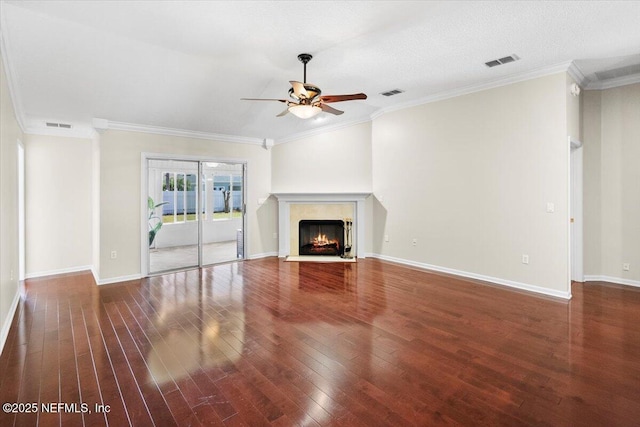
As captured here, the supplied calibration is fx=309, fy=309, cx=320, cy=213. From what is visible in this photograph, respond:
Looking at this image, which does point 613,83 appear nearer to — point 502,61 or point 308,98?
point 502,61

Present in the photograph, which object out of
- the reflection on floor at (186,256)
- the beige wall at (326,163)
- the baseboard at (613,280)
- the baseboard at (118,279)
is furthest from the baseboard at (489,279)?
the baseboard at (118,279)

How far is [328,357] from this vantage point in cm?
265

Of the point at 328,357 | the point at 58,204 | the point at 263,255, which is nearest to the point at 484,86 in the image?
the point at 328,357

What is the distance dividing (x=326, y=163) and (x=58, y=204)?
5.23 m

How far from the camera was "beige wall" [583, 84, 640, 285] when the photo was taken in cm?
453

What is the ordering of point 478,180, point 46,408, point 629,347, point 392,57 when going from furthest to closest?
point 478,180
point 392,57
point 629,347
point 46,408

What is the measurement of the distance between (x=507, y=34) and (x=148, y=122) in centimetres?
532

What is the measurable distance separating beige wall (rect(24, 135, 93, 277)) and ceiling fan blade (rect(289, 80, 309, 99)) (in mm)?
4968

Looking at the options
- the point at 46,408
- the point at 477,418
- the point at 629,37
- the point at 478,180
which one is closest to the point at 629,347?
the point at 477,418

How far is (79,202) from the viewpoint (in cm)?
594

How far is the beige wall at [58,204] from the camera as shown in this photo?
5.45m

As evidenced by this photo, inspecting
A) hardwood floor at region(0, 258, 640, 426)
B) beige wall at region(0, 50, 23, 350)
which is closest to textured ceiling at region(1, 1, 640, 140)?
beige wall at region(0, 50, 23, 350)

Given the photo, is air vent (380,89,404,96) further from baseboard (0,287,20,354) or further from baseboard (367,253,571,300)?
baseboard (0,287,20,354)

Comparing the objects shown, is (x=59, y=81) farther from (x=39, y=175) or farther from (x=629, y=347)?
(x=629, y=347)
